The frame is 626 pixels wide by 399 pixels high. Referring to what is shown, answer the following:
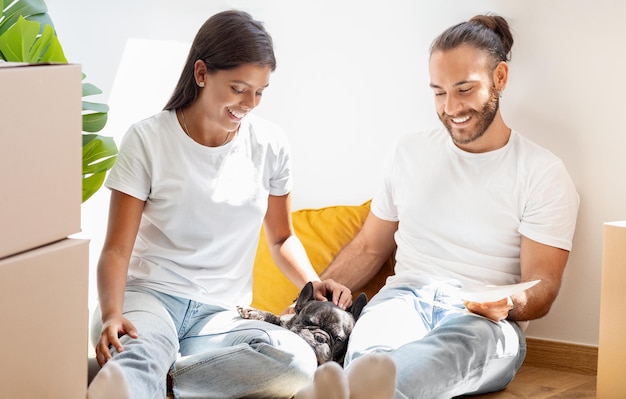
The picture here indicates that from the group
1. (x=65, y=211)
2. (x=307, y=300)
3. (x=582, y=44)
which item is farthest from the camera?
(x=582, y=44)

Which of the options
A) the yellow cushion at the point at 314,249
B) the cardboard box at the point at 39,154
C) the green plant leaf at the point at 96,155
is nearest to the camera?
the cardboard box at the point at 39,154

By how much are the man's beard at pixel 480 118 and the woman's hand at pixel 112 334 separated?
1.03 metres

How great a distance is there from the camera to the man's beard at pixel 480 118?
233 centimetres

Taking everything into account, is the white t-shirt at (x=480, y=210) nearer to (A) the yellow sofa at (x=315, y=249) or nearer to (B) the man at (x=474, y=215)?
(B) the man at (x=474, y=215)

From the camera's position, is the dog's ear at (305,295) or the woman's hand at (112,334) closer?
the woman's hand at (112,334)

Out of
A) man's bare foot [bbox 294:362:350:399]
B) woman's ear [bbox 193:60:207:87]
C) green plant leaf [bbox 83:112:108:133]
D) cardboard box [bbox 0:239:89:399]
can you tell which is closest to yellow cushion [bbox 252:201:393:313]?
green plant leaf [bbox 83:112:108:133]

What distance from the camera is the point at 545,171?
230cm

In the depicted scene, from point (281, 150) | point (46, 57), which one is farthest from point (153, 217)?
point (46, 57)

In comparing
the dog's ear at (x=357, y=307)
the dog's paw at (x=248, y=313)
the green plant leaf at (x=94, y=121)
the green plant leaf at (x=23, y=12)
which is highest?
the green plant leaf at (x=23, y=12)

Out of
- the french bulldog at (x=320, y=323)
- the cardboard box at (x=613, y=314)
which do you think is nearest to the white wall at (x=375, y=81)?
the cardboard box at (x=613, y=314)

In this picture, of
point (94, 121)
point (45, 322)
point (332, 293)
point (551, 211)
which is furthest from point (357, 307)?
point (45, 322)

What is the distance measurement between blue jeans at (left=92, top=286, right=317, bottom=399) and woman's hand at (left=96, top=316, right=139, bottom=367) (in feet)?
0.06

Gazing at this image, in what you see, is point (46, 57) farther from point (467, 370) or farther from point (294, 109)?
point (467, 370)

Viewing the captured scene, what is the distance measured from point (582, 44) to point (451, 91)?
1.44 feet
